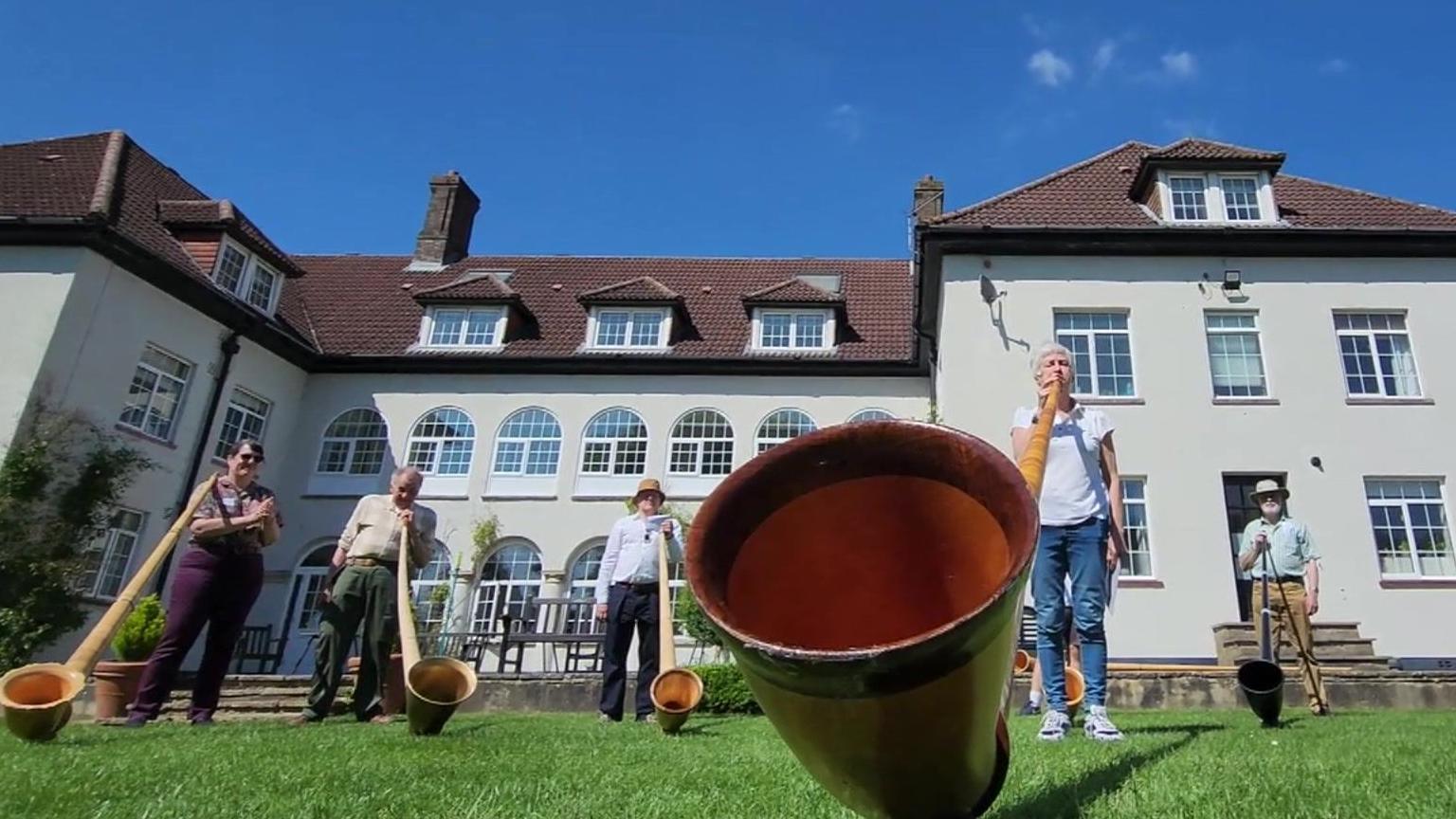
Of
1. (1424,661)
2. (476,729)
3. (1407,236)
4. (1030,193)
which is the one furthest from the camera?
(1030,193)

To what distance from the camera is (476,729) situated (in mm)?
Result: 5324

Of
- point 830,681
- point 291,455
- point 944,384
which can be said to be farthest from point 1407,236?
point 291,455

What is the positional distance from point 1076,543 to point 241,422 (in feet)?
61.2

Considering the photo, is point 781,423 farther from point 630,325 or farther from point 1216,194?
point 1216,194

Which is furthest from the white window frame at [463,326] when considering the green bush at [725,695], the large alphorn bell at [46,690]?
the large alphorn bell at [46,690]

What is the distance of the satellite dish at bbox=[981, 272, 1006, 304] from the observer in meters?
15.5

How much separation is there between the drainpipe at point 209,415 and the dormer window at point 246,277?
1.15m

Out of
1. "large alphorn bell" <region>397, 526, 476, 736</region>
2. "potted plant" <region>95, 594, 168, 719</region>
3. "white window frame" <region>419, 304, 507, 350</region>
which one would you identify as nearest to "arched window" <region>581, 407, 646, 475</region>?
"white window frame" <region>419, 304, 507, 350</region>

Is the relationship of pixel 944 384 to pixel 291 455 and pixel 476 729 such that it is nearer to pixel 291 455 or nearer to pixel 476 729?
pixel 476 729

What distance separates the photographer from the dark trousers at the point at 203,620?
18.2 feet

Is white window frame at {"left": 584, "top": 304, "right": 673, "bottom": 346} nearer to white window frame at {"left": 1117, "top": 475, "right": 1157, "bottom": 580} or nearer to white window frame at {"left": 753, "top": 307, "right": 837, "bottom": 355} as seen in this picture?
white window frame at {"left": 753, "top": 307, "right": 837, "bottom": 355}

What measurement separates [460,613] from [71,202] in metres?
10.6

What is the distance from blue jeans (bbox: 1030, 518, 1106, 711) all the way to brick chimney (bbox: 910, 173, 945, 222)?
65.8 feet

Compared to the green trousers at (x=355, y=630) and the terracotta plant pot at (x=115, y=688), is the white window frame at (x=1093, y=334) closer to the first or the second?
the green trousers at (x=355, y=630)
